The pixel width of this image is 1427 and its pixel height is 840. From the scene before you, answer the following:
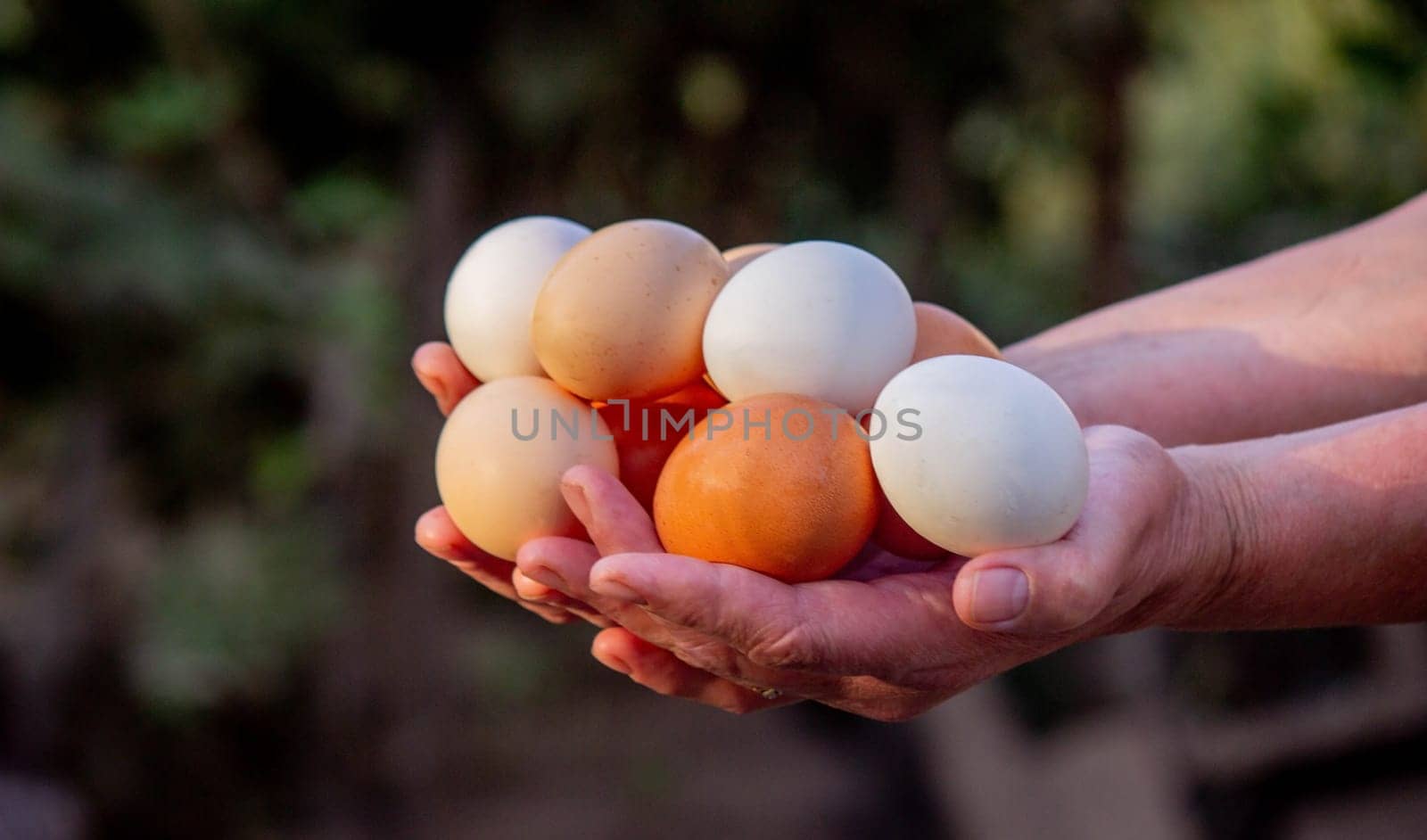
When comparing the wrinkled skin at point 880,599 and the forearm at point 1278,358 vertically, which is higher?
the forearm at point 1278,358

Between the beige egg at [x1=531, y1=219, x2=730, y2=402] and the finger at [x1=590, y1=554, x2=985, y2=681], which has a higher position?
the beige egg at [x1=531, y1=219, x2=730, y2=402]

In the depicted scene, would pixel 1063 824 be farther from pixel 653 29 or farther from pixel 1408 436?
pixel 653 29

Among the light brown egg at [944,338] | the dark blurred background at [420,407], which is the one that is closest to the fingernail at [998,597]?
the light brown egg at [944,338]

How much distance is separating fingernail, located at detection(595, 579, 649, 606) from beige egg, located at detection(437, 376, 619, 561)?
0.20 meters

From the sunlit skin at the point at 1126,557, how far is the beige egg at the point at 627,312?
0.13 metres

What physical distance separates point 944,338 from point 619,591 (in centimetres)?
47

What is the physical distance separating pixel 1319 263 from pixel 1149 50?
11.0 ft

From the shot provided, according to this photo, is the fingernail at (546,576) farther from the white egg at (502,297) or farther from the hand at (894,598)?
the white egg at (502,297)

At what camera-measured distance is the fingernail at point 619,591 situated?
86cm

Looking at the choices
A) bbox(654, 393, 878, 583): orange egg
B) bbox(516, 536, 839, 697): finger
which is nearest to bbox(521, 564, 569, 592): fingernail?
bbox(516, 536, 839, 697): finger

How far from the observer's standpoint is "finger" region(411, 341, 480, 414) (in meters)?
1.27

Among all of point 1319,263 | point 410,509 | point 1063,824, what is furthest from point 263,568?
point 1319,263

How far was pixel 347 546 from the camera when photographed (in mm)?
3379

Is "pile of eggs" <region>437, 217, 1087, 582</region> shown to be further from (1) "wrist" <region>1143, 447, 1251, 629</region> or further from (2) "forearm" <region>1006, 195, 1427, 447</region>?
(2) "forearm" <region>1006, 195, 1427, 447</region>
